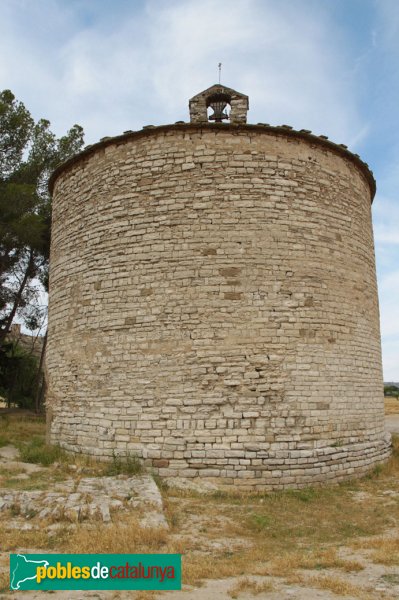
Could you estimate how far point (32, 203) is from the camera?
15125 mm

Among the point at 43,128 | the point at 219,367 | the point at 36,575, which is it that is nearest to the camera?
the point at 36,575

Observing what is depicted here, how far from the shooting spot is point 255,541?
5598 mm

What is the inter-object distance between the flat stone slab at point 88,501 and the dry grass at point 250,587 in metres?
1.49

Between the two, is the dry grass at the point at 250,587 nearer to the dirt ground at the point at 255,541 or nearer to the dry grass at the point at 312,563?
the dirt ground at the point at 255,541

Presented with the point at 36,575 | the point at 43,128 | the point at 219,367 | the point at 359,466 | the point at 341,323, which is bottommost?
the point at 36,575

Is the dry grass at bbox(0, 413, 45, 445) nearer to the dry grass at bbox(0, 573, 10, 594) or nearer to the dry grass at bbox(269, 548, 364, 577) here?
the dry grass at bbox(0, 573, 10, 594)

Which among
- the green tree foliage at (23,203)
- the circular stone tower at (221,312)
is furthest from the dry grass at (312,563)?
the green tree foliage at (23,203)

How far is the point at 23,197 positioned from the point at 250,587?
519 inches

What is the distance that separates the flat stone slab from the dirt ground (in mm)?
149

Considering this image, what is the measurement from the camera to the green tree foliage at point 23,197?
1477 cm

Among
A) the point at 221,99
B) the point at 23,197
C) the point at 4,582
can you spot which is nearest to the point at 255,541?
the point at 4,582

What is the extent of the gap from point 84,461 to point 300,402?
3719 mm

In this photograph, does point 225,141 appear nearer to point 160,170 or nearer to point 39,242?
point 160,170

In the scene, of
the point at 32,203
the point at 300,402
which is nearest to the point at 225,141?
the point at 300,402
